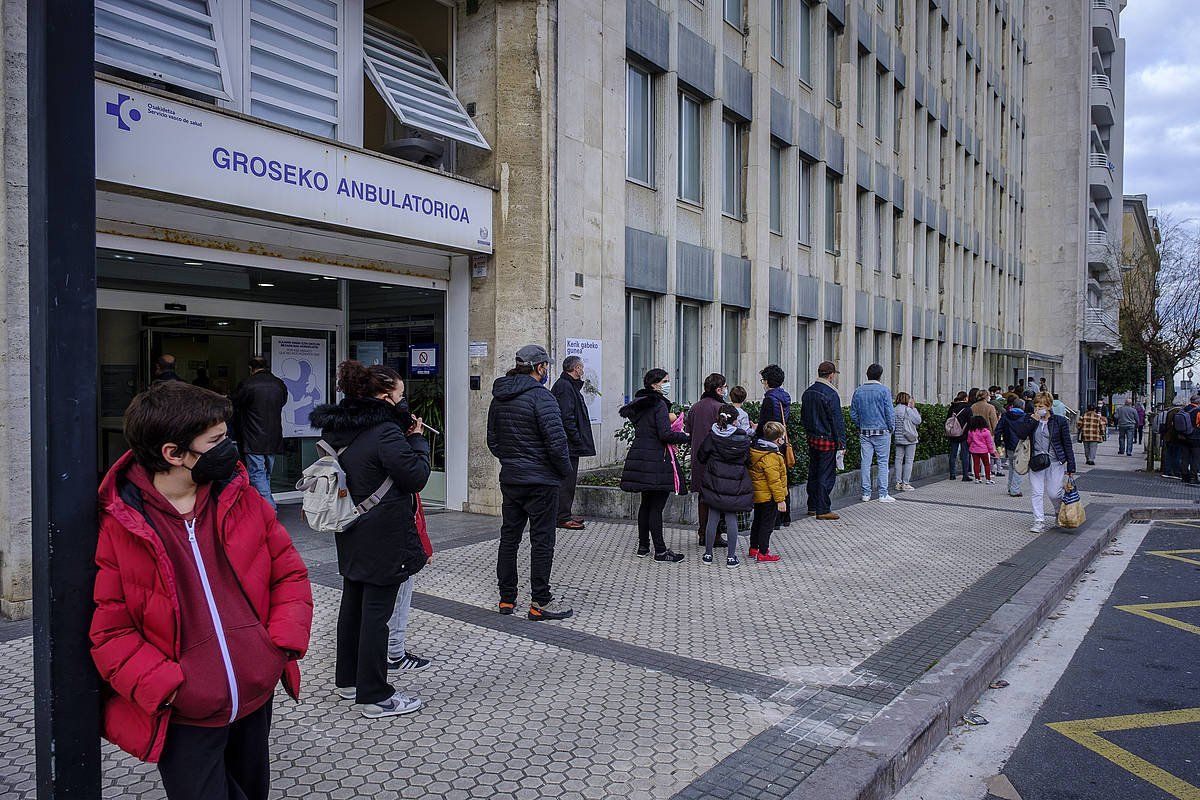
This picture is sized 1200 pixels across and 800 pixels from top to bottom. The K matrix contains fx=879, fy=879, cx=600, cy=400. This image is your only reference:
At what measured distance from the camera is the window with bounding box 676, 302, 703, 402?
15242mm

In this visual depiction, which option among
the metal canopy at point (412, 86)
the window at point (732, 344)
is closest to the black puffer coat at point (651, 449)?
the metal canopy at point (412, 86)

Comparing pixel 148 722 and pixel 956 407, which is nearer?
pixel 148 722

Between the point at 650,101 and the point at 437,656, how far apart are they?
11220 mm

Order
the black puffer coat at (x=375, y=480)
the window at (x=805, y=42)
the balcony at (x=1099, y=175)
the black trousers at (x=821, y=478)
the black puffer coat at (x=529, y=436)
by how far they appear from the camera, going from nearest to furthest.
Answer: the black puffer coat at (x=375, y=480), the black puffer coat at (x=529, y=436), the black trousers at (x=821, y=478), the window at (x=805, y=42), the balcony at (x=1099, y=175)

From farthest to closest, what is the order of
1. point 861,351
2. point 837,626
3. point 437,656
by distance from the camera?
point 861,351 → point 837,626 → point 437,656

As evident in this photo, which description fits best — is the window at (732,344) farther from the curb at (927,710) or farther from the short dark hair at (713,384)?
the curb at (927,710)

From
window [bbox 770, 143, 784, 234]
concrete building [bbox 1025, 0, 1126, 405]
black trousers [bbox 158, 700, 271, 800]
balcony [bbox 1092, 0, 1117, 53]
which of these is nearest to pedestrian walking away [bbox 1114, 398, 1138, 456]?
concrete building [bbox 1025, 0, 1126, 405]

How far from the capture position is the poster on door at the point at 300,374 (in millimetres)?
11438

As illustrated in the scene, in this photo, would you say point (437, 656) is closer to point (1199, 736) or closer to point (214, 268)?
point (1199, 736)

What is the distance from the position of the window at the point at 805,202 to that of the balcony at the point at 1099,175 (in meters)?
Answer: 34.0

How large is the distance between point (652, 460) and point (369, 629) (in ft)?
14.0

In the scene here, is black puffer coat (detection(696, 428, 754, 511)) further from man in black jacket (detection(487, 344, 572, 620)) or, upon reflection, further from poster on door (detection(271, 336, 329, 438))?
poster on door (detection(271, 336, 329, 438))

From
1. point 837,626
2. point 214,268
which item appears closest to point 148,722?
point 837,626

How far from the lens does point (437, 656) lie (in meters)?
5.48
